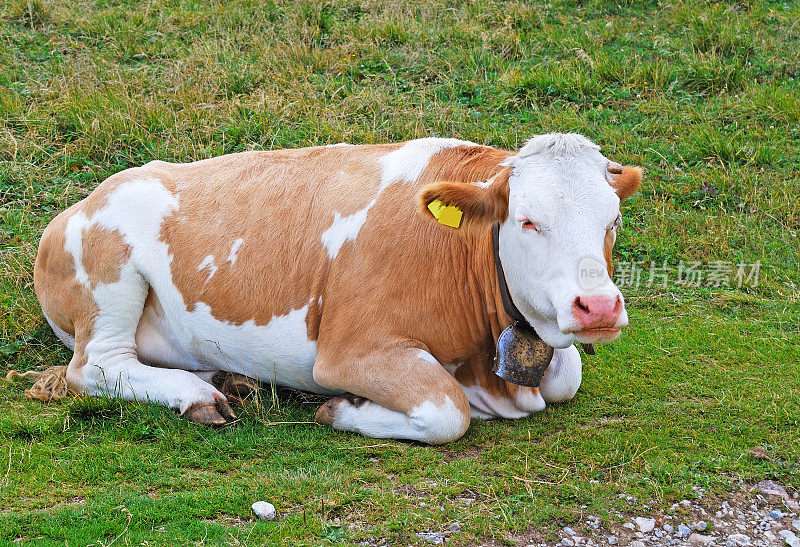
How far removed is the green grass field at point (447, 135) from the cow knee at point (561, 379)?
10 centimetres

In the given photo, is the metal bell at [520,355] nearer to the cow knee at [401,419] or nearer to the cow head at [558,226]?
the cow head at [558,226]

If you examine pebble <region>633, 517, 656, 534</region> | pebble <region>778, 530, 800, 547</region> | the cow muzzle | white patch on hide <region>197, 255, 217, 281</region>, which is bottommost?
pebble <region>633, 517, 656, 534</region>

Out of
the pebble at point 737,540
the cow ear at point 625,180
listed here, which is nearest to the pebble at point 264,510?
the pebble at point 737,540

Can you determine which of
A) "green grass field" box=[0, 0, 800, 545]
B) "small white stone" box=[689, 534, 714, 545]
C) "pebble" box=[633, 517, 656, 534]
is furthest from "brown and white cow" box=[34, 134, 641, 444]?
"small white stone" box=[689, 534, 714, 545]

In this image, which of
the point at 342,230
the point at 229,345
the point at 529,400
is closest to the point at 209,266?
the point at 229,345

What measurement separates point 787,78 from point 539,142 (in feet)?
22.7

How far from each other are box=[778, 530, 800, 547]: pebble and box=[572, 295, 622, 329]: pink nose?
1.26 m

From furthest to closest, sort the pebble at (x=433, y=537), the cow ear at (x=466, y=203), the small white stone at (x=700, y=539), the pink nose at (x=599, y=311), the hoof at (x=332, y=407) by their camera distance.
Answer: the hoof at (x=332, y=407), the cow ear at (x=466, y=203), the pink nose at (x=599, y=311), the small white stone at (x=700, y=539), the pebble at (x=433, y=537)

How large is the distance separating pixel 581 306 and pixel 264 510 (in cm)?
187

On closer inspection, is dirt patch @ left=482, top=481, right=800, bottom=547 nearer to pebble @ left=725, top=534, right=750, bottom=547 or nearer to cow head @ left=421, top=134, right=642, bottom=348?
pebble @ left=725, top=534, right=750, bottom=547

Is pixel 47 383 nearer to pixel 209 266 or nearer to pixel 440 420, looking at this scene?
pixel 209 266

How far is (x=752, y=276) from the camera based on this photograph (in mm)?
7707

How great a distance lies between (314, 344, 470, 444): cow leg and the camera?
502 cm

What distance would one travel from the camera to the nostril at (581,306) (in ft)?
14.6
